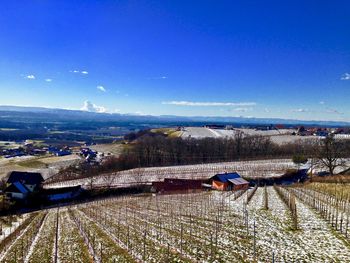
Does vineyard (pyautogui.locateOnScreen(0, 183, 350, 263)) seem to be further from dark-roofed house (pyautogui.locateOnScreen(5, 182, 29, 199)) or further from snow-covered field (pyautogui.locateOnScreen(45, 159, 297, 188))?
snow-covered field (pyautogui.locateOnScreen(45, 159, 297, 188))

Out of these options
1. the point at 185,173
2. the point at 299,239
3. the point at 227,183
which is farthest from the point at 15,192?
the point at 299,239

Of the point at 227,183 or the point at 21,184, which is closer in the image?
the point at 21,184

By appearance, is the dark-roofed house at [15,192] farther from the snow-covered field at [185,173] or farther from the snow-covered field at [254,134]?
the snow-covered field at [254,134]

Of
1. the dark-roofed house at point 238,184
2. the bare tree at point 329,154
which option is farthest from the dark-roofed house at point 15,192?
the bare tree at point 329,154

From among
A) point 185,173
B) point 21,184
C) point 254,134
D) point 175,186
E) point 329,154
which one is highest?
point 329,154

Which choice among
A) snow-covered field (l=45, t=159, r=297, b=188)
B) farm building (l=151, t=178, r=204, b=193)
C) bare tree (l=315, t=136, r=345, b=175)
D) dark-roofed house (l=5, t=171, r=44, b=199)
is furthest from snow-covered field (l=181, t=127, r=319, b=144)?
dark-roofed house (l=5, t=171, r=44, b=199)

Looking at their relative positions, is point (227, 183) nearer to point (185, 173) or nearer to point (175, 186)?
point (175, 186)
